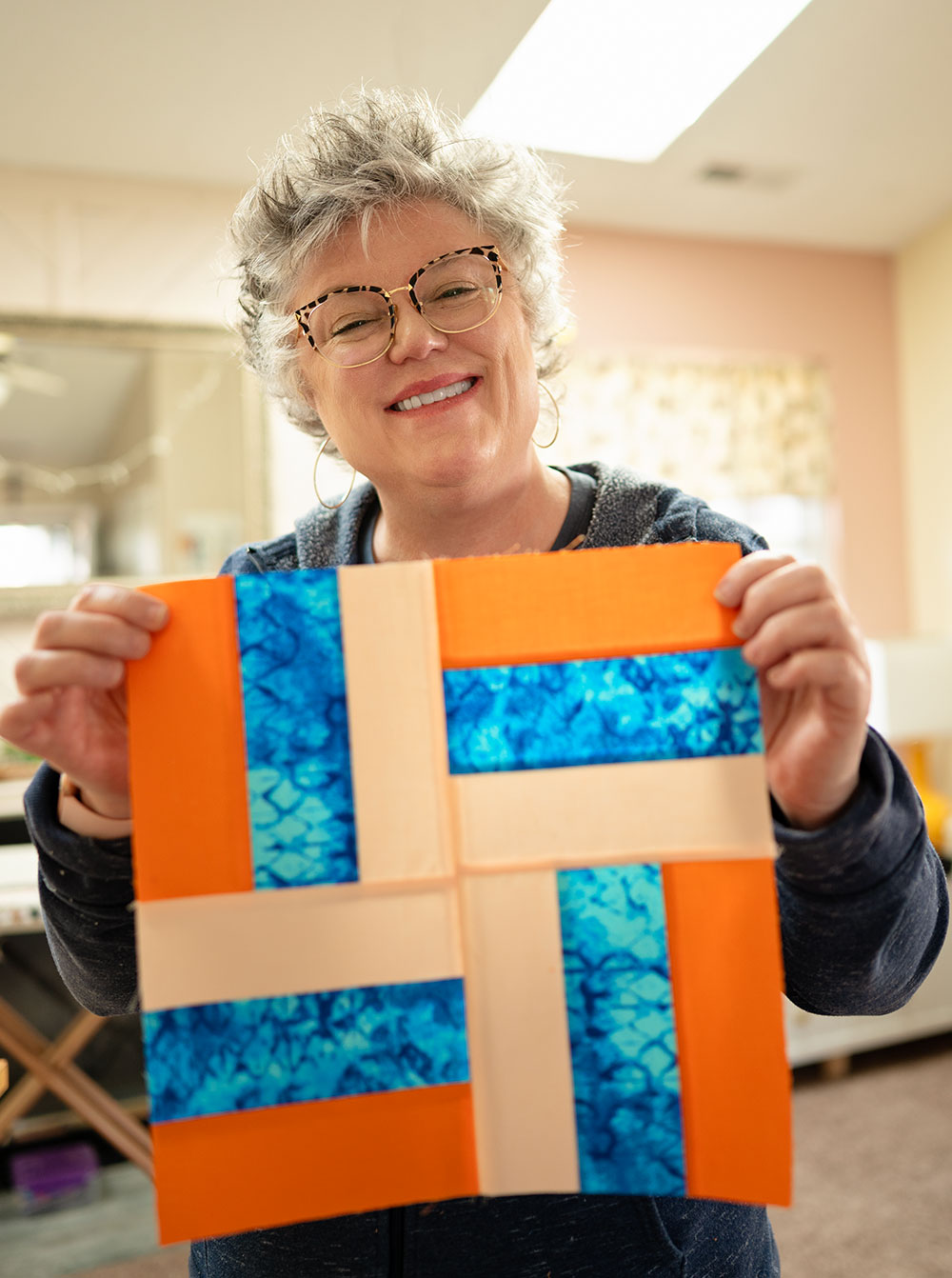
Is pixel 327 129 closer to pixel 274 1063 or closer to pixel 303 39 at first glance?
pixel 274 1063

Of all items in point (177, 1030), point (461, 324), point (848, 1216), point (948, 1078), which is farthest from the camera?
point (948, 1078)

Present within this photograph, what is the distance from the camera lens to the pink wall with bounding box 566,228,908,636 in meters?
4.29

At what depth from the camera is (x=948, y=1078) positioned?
3432 millimetres

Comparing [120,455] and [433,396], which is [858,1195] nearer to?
[433,396]

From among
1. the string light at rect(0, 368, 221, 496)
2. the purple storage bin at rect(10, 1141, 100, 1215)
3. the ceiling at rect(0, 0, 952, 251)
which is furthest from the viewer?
the string light at rect(0, 368, 221, 496)

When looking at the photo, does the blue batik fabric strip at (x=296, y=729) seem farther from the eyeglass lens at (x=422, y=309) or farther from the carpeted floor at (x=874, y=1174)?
the carpeted floor at (x=874, y=1174)

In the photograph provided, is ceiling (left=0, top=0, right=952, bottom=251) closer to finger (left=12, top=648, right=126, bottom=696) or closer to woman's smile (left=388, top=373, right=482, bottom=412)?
woman's smile (left=388, top=373, right=482, bottom=412)

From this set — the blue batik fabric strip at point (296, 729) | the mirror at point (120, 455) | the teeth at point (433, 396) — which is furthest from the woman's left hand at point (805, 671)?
the mirror at point (120, 455)

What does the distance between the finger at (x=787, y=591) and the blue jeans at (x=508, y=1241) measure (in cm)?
53

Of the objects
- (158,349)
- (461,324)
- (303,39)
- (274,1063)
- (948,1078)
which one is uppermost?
(303,39)

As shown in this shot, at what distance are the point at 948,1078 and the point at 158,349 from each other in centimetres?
373

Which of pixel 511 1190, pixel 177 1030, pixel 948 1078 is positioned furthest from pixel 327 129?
pixel 948 1078

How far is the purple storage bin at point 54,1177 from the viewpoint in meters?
2.92

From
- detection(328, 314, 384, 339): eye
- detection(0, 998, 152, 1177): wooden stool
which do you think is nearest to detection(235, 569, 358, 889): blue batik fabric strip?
detection(328, 314, 384, 339): eye
